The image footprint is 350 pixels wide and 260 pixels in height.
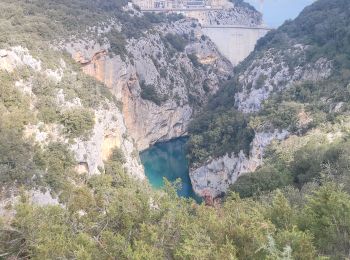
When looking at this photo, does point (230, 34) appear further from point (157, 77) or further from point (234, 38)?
point (157, 77)

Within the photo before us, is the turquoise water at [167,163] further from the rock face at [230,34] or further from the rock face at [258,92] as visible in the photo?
the rock face at [230,34]

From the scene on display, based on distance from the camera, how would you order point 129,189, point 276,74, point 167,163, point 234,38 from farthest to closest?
point 234,38 < point 167,163 < point 276,74 < point 129,189

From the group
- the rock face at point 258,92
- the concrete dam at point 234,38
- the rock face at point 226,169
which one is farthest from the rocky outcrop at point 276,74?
the concrete dam at point 234,38

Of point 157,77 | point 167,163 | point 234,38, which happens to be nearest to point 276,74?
point 167,163

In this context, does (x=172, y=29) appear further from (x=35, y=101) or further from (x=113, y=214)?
(x=113, y=214)

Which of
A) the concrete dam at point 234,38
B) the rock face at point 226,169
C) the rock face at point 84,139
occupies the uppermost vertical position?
the concrete dam at point 234,38

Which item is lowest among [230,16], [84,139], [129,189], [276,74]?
[84,139]

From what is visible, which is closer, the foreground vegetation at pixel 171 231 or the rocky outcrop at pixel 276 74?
the foreground vegetation at pixel 171 231
